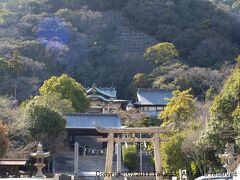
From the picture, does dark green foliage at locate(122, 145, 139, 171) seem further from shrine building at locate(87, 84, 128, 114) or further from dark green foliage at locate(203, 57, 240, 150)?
shrine building at locate(87, 84, 128, 114)

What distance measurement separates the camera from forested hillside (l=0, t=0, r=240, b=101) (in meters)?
58.4

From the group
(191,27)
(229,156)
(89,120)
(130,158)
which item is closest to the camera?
(229,156)

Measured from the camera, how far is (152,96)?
56969 millimetres

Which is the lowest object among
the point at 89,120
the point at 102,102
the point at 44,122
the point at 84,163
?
the point at 84,163

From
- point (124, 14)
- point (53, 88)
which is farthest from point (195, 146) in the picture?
point (124, 14)

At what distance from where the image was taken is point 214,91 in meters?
49.8

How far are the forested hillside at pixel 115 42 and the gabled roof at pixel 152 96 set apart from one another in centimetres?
212

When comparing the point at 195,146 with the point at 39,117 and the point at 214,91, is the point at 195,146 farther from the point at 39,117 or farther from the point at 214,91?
the point at 214,91

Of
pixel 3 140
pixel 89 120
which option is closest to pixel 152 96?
pixel 89 120

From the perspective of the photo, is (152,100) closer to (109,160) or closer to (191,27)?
(191,27)

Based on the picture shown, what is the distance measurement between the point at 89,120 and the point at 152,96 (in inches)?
555

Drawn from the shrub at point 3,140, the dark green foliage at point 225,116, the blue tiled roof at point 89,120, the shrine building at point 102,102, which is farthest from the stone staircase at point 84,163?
the shrine building at point 102,102

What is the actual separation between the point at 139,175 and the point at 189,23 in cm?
4903

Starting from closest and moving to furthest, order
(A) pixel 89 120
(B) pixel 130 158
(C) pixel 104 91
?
(B) pixel 130 158
(A) pixel 89 120
(C) pixel 104 91
